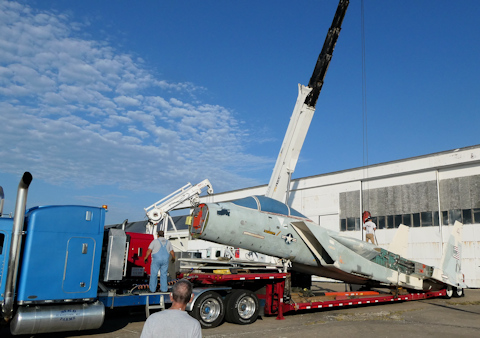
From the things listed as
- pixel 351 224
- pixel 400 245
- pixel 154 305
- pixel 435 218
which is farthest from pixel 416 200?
pixel 154 305

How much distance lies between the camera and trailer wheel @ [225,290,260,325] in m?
9.61

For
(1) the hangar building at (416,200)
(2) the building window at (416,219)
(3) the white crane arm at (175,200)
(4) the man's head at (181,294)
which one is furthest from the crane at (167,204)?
(4) the man's head at (181,294)

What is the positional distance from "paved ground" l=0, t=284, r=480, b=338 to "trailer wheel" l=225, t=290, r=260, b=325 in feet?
0.71

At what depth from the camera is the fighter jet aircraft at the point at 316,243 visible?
407 inches

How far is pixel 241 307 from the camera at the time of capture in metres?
9.87

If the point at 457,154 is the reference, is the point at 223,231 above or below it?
below

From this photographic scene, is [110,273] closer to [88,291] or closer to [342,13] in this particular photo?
[88,291]

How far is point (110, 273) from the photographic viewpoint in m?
8.30

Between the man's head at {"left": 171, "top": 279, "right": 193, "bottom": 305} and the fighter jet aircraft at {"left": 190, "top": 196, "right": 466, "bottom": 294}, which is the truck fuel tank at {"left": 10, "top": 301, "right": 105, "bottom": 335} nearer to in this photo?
the fighter jet aircraft at {"left": 190, "top": 196, "right": 466, "bottom": 294}

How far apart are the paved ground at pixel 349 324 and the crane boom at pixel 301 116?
23.0ft

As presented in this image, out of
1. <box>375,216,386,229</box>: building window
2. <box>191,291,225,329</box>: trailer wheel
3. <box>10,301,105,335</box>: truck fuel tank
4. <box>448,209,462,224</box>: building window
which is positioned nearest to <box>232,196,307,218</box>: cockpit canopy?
<box>191,291,225,329</box>: trailer wheel

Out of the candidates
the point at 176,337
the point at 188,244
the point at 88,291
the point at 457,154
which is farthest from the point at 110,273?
the point at 188,244

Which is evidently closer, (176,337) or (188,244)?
(176,337)

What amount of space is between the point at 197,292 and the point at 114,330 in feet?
6.52
